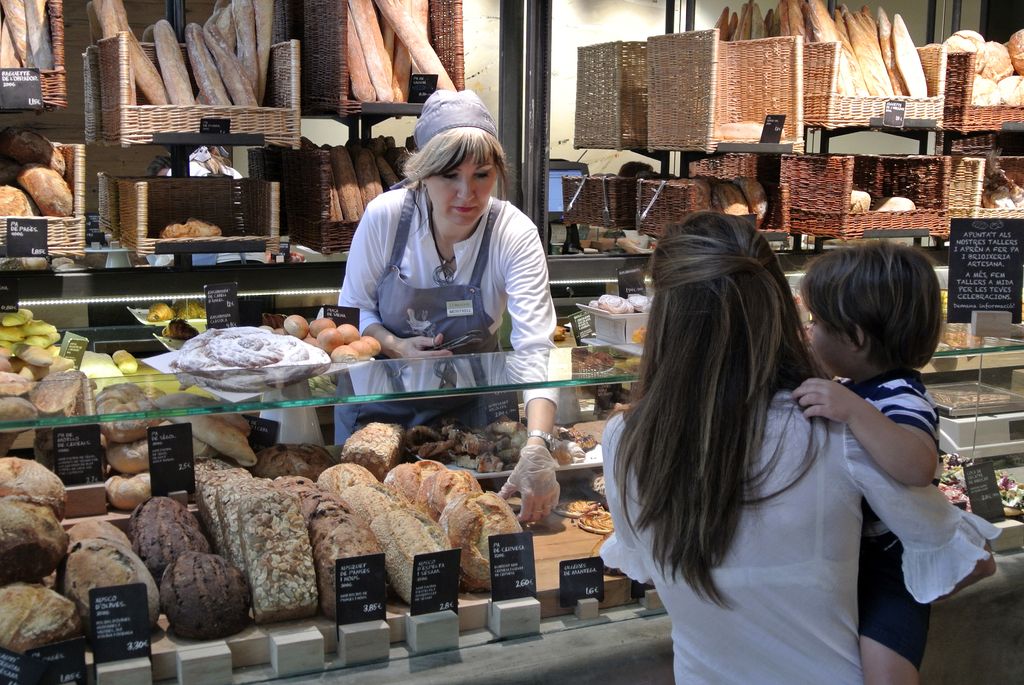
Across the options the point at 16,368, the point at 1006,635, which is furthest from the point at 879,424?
the point at 16,368

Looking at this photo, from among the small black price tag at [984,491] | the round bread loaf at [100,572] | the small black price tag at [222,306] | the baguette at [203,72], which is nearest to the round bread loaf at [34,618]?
the round bread loaf at [100,572]

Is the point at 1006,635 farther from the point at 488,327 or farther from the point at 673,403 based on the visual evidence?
the point at 488,327

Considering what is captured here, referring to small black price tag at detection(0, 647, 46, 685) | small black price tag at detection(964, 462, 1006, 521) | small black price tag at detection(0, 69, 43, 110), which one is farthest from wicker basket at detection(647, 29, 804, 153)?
small black price tag at detection(0, 647, 46, 685)

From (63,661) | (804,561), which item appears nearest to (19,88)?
(63,661)

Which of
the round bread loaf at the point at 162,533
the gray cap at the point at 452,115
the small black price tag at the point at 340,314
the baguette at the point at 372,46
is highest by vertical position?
the baguette at the point at 372,46

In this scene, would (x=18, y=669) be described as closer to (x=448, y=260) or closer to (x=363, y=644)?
(x=363, y=644)

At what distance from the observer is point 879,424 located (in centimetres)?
125

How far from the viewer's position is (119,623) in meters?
1.43

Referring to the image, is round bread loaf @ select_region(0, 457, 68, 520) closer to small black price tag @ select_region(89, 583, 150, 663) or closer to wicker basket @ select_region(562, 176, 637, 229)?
small black price tag @ select_region(89, 583, 150, 663)

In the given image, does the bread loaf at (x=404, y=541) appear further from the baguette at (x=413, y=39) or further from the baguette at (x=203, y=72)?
the baguette at (x=413, y=39)

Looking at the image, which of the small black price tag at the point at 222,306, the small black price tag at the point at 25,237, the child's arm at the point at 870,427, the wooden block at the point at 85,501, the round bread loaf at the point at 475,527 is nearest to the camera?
the child's arm at the point at 870,427

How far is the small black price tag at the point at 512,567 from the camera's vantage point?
1657 mm

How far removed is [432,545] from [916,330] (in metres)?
0.82

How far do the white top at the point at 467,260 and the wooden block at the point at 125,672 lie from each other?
156 centimetres
